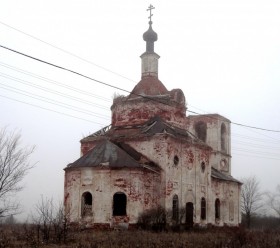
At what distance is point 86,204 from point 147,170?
309 cm

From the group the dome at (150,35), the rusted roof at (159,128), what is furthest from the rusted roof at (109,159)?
the dome at (150,35)

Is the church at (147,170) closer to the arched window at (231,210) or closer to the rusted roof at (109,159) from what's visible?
the rusted roof at (109,159)

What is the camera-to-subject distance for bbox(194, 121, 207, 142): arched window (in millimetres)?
31795

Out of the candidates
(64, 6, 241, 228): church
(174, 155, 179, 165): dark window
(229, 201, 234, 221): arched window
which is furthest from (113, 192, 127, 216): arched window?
(229, 201, 234, 221): arched window

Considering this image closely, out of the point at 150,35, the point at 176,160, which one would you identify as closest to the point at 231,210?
the point at 176,160

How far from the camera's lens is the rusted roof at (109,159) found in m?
20.1

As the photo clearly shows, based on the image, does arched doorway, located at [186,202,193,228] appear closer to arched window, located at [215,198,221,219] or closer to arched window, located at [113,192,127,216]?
arched window, located at [215,198,221,219]

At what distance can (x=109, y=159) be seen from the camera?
66.7ft

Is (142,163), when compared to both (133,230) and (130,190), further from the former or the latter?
(133,230)

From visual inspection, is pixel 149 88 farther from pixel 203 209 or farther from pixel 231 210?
pixel 231 210

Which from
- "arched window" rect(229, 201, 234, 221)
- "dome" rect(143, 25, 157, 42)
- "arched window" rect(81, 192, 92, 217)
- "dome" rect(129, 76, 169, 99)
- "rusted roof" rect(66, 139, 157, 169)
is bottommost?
"arched window" rect(229, 201, 234, 221)

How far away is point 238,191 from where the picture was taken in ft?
96.2

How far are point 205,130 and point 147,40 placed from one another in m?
8.80

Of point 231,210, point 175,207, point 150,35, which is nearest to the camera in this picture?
point 175,207
